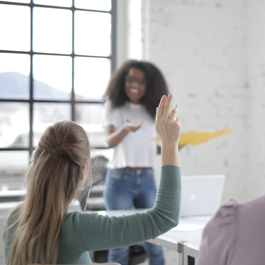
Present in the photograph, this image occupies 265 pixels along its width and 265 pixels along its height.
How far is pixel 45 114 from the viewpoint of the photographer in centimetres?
362

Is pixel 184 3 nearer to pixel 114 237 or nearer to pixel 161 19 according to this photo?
pixel 161 19

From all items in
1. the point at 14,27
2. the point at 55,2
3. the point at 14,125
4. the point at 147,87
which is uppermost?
the point at 55,2

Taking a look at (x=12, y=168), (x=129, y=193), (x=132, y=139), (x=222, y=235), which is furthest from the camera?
(x=12, y=168)

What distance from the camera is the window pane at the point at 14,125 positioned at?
3471 millimetres

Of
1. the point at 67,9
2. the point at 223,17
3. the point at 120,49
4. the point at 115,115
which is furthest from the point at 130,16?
the point at 115,115

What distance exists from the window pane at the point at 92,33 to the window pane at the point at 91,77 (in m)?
0.08

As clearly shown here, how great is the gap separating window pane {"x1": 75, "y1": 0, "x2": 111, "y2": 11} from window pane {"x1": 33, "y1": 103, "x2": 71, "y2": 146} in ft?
2.91

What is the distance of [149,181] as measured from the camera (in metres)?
2.71

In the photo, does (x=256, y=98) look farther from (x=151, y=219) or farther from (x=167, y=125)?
(x=151, y=219)

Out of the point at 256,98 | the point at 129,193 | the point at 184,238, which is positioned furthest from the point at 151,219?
the point at 256,98

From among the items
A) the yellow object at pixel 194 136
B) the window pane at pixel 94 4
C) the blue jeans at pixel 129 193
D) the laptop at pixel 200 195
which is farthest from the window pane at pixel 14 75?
the laptop at pixel 200 195

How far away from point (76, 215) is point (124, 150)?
1.56 m

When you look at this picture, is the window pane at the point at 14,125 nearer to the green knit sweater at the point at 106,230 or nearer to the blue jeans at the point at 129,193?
the blue jeans at the point at 129,193

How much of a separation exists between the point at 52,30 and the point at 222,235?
2.99 metres
